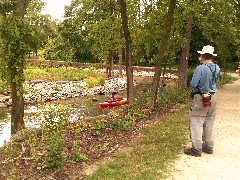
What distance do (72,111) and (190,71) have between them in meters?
8.69

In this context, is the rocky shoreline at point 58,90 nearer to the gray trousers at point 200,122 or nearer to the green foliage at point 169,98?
the green foliage at point 169,98

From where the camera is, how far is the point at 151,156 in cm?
699

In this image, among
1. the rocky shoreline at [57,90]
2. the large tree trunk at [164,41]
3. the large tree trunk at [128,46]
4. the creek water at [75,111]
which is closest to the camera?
the large tree trunk at [164,41]

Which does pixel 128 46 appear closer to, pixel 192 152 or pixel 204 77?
pixel 204 77

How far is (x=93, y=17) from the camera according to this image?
1189cm

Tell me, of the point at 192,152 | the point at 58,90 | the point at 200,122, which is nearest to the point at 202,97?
the point at 200,122

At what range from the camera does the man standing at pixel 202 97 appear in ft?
23.2

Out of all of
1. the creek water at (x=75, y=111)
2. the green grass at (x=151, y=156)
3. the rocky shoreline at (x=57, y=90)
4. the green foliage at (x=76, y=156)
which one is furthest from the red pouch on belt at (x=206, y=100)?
the rocky shoreline at (x=57, y=90)

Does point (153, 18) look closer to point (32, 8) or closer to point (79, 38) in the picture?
point (32, 8)

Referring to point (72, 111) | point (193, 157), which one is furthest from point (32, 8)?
point (72, 111)

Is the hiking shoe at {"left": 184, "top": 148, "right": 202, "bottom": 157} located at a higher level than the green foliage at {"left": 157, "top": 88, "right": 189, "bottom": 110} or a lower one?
lower

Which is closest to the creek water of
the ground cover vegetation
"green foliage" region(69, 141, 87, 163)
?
the ground cover vegetation

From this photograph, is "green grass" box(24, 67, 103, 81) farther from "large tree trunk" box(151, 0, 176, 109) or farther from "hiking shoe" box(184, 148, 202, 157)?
"hiking shoe" box(184, 148, 202, 157)

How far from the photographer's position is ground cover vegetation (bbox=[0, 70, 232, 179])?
6035 millimetres
